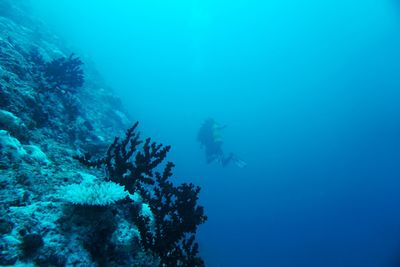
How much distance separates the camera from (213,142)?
783 inches

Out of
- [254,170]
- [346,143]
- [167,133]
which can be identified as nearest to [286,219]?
[254,170]

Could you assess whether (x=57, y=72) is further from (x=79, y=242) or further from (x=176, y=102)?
(x=176, y=102)

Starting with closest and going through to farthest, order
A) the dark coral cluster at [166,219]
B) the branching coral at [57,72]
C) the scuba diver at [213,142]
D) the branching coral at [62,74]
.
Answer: the dark coral cluster at [166,219], the branching coral at [57,72], the branching coral at [62,74], the scuba diver at [213,142]

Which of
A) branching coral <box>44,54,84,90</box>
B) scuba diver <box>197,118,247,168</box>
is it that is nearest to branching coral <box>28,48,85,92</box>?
branching coral <box>44,54,84,90</box>

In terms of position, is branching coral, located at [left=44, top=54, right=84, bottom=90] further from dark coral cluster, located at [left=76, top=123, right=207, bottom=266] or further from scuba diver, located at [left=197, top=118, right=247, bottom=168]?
scuba diver, located at [left=197, top=118, right=247, bottom=168]

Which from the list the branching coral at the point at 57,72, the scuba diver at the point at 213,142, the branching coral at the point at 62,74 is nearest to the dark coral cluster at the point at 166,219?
the branching coral at the point at 57,72

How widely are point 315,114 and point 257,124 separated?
211 feet

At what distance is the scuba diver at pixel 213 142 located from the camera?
19.8 meters

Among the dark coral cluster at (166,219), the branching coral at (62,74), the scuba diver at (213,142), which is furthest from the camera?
the scuba diver at (213,142)

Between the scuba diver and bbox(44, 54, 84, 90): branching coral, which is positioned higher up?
the scuba diver

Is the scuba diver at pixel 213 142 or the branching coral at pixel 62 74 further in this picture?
the scuba diver at pixel 213 142

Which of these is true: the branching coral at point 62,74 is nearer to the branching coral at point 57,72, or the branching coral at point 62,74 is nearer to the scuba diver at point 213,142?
the branching coral at point 57,72

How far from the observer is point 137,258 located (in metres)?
2.92

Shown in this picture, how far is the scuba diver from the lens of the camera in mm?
19781
